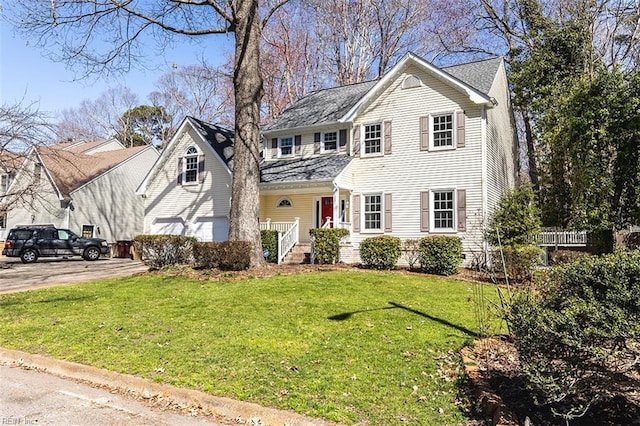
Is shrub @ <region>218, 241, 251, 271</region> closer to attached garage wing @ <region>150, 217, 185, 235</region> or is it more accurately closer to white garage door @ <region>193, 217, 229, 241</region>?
white garage door @ <region>193, 217, 229, 241</region>

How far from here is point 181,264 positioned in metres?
13.8

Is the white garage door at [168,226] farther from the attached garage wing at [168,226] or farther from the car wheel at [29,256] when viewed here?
the car wheel at [29,256]

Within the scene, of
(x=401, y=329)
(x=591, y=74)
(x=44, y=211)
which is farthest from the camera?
(x=44, y=211)

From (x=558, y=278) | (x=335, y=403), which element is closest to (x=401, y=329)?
(x=335, y=403)

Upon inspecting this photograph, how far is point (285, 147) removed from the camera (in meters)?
20.9

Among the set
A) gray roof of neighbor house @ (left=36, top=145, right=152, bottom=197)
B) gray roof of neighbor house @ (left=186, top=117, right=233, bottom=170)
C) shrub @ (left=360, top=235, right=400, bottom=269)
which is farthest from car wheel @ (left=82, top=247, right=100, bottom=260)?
shrub @ (left=360, top=235, right=400, bottom=269)

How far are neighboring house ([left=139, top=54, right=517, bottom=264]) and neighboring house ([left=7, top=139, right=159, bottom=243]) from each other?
844 centimetres

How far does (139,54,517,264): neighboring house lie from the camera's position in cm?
1614

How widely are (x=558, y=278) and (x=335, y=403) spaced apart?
2.38 m

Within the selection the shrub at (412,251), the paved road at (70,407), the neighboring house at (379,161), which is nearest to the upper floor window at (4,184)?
the neighboring house at (379,161)

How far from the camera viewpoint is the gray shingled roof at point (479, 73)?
56.7 feet

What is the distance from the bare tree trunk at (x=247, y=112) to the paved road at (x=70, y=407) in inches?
348

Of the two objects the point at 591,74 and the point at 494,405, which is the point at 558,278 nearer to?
the point at 494,405

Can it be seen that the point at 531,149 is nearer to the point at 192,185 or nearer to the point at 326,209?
the point at 326,209
